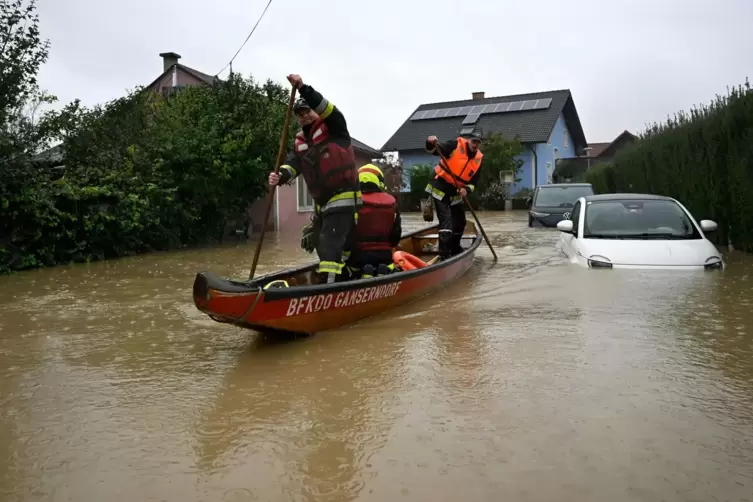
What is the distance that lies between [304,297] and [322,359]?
1.84ft

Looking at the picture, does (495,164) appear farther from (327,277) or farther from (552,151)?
(327,277)

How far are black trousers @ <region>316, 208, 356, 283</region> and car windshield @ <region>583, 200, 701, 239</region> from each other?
13.7 ft

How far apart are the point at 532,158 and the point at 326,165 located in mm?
34530

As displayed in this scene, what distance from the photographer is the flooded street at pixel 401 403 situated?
3.12 m

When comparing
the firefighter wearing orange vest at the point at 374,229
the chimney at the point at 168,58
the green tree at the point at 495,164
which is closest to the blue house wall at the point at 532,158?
the green tree at the point at 495,164

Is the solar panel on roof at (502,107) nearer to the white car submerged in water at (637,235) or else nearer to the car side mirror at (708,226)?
the white car submerged in water at (637,235)

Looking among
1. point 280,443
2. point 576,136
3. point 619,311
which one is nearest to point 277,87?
point 619,311

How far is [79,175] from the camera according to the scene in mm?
13125

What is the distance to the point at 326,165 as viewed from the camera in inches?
245

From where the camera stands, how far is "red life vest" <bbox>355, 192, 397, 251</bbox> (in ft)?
23.3

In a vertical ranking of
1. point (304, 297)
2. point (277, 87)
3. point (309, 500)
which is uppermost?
point (277, 87)

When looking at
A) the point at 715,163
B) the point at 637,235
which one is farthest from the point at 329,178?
the point at 715,163

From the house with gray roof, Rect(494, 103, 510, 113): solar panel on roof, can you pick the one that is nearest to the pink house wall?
the house with gray roof

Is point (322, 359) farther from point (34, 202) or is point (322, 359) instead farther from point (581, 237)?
point (34, 202)
